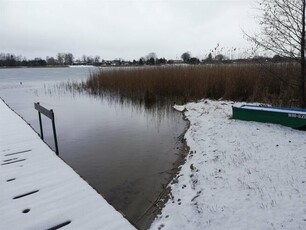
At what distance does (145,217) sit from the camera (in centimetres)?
305

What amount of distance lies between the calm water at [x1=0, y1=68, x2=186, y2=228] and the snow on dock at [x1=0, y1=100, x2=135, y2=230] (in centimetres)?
61

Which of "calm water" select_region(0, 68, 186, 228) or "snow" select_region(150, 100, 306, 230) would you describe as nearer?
"snow" select_region(150, 100, 306, 230)

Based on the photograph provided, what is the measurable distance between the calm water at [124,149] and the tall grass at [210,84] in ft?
8.53

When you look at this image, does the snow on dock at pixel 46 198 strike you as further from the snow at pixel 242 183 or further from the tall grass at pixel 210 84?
the tall grass at pixel 210 84

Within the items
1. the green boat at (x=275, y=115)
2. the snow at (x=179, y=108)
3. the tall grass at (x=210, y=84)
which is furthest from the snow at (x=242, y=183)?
the snow at (x=179, y=108)

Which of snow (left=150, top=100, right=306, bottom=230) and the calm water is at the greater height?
snow (left=150, top=100, right=306, bottom=230)

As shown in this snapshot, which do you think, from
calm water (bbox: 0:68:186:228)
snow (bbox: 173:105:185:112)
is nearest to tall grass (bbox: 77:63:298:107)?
snow (bbox: 173:105:185:112)

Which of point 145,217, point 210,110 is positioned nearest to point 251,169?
point 145,217

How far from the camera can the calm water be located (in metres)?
3.66

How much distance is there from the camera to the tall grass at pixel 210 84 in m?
7.30

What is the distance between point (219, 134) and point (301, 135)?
158cm

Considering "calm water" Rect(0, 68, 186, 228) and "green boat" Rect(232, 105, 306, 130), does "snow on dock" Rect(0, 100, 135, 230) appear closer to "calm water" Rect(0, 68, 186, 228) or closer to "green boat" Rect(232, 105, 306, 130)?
A: "calm water" Rect(0, 68, 186, 228)

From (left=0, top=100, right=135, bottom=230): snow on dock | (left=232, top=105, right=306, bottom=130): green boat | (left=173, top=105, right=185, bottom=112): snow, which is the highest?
(left=232, top=105, right=306, bottom=130): green boat

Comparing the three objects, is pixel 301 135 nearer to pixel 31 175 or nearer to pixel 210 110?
pixel 210 110
